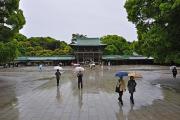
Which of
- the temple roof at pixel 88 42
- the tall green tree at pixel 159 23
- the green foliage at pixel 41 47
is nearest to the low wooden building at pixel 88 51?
the temple roof at pixel 88 42

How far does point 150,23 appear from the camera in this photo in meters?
31.8

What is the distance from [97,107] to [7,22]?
58.1ft

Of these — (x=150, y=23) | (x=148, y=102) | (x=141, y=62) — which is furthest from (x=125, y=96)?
(x=141, y=62)

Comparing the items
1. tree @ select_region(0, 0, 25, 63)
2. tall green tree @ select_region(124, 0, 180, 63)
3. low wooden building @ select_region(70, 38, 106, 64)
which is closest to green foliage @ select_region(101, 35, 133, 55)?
low wooden building @ select_region(70, 38, 106, 64)

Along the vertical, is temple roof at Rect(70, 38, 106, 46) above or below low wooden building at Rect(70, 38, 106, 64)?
above

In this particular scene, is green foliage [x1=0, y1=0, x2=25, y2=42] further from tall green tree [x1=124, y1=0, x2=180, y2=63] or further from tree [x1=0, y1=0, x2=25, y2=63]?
tall green tree [x1=124, y1=0, x2=180, y2=63]

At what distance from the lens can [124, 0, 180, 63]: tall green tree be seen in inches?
958

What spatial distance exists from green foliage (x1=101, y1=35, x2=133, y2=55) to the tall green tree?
264ft

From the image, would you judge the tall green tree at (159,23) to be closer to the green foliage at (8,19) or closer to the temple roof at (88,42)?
the green foliage at (8,19)

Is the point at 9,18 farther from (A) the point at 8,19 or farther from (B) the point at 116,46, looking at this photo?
(B) the point at 116,46

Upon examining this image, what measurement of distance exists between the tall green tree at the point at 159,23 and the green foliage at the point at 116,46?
8038cm

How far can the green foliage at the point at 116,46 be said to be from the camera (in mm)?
114069

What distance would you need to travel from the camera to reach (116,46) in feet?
389

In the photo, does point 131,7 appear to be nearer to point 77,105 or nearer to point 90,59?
point 77,105
